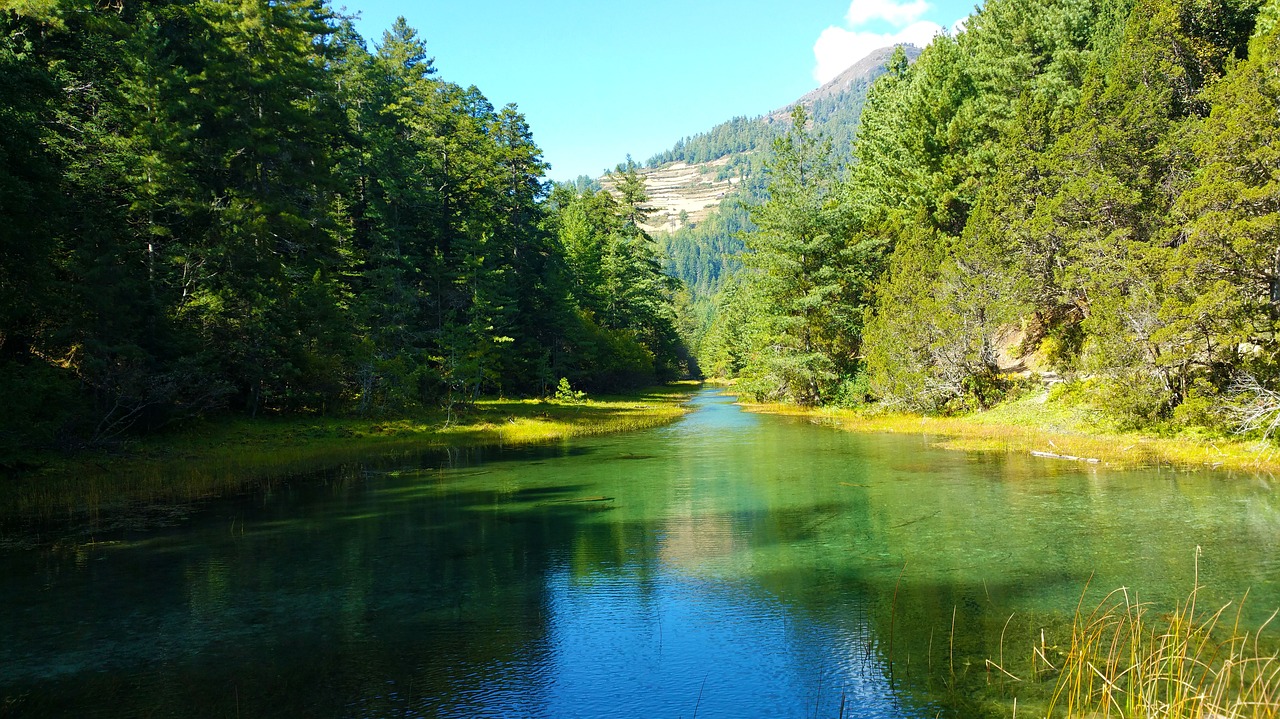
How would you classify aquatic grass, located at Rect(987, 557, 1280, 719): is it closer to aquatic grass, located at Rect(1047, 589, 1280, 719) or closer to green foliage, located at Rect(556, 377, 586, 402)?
aquatic grass, located at Rect(1047, 589, 1280, 719)

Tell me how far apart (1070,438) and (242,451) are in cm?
2718

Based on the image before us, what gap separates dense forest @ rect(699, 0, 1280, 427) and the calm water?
5.48 m

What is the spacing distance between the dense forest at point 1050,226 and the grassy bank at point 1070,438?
77 cm

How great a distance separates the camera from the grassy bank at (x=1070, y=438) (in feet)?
58.3

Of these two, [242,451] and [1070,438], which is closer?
[1070,438]

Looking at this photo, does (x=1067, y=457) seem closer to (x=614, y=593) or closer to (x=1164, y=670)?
(x=1164, y=670)

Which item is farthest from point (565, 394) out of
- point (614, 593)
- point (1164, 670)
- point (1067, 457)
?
point (1164, 670)

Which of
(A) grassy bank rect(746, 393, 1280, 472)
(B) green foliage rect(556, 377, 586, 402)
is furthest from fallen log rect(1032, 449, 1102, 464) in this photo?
(B) green foliage rect(556, 377, 586, 402)


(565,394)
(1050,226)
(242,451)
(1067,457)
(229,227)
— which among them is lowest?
(1067,457)

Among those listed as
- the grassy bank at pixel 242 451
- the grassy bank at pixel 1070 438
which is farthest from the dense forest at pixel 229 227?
the grassy bank at pixel 1070 438

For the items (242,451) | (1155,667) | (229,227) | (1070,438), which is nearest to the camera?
(1155,667)

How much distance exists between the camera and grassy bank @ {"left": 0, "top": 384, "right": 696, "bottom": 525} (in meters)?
16.8

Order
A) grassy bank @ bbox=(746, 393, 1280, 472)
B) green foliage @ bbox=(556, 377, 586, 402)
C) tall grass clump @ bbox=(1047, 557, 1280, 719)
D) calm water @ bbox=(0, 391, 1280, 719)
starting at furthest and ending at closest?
green foliage @ bbox=(556, 377, 586, 402), grassy bank @ bbox=(746, 393, 1280, 472), calm water @ bbox=(0, 391, 1280, 719), tall grass clump @ bbox=(1047, 557, 1280, 719)

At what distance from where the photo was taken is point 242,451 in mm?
23297
